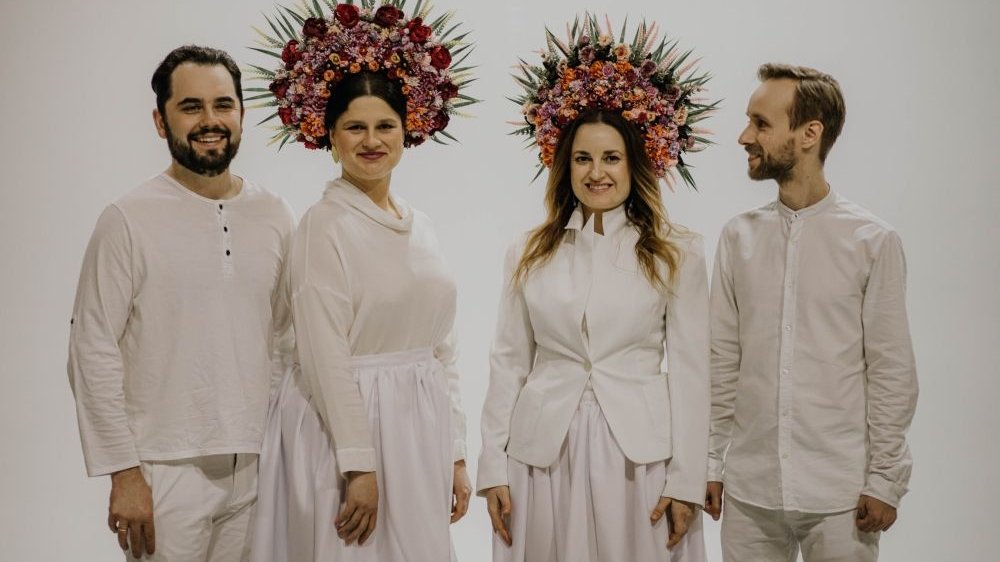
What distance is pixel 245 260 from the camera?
2.79 meters

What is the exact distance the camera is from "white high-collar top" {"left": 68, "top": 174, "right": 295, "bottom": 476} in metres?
2.62

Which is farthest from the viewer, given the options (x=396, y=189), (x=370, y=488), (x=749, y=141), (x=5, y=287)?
(x=396, y=189)

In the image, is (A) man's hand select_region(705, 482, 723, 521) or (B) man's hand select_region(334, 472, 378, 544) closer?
(B) man's hand select_region(334, 472, 378, 544)

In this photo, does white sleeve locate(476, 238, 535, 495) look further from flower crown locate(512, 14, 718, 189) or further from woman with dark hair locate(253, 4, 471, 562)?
flower crown locate(512, 14, 718, 189)

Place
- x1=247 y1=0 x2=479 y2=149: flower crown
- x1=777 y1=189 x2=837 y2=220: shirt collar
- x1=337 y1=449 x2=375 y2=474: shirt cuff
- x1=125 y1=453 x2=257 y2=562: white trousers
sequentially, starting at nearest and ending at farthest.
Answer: x1=337 y1=449 x2=375 y2=474: shirt cuff, x1=125 y1=453 x2=257 y2=562: white trousers, x1=247 y1=0 x2=479 y2=149: flower crown, x1=777 y1=189 x2=837 y2=220: shirt collar

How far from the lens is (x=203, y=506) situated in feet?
8.91

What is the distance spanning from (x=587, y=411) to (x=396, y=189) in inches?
85.0

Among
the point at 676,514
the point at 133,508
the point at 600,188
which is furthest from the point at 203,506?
the point at 600,188

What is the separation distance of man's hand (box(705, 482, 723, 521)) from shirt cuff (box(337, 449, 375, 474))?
1022 mm

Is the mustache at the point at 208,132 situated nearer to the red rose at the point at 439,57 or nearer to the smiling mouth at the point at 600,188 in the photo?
the red rose at the point at 439,57

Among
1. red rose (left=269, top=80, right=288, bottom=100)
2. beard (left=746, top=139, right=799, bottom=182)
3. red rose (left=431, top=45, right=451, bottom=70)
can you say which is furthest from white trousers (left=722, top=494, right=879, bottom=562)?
red rose (left=269, top=80, right=288, bottom=100)

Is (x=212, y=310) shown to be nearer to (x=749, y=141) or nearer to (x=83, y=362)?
(x=83, y=362)

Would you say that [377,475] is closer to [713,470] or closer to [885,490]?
[713,470]

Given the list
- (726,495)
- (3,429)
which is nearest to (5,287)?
(3,429)
